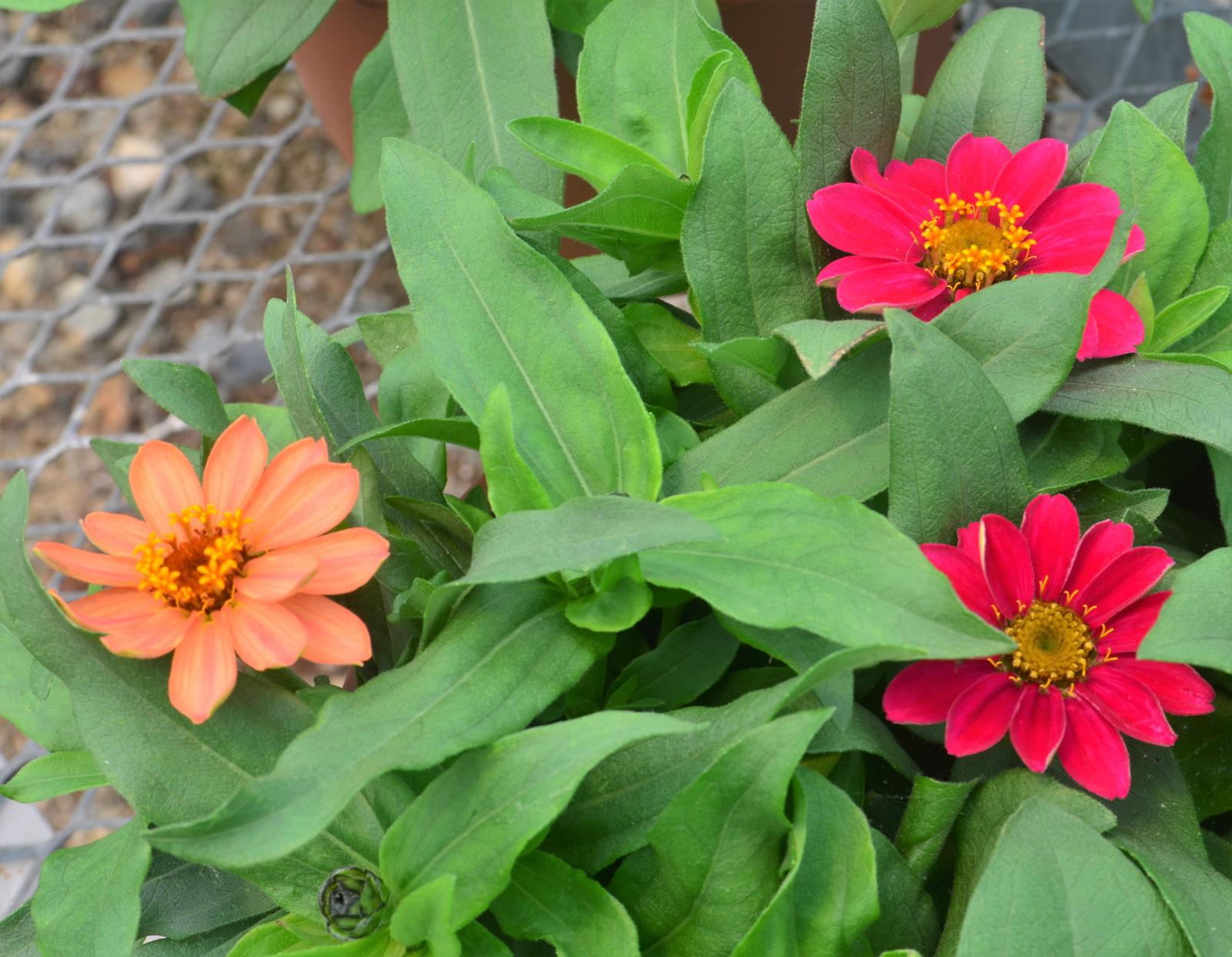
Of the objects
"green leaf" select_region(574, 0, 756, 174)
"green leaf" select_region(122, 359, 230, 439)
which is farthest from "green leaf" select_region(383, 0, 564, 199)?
"green leaf" select_region(122, 359, 230, 439)

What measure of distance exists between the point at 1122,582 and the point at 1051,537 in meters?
0.03

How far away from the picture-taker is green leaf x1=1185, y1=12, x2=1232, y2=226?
57 cm

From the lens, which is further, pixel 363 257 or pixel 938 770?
pixel 363 257

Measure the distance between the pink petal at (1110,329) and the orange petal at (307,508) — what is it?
259mm

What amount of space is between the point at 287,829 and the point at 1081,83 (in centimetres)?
106

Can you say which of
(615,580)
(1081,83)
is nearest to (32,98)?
(1081,83)

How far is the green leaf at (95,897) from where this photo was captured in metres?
0.44

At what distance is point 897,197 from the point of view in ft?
1.64

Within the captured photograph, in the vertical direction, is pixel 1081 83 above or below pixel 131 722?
below

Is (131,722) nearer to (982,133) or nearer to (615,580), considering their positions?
(615,580)

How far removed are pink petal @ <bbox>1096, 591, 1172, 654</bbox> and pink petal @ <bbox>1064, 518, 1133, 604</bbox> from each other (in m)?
0.02

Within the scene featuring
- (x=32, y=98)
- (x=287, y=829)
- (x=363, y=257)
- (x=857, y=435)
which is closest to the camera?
(x=287, y=829)

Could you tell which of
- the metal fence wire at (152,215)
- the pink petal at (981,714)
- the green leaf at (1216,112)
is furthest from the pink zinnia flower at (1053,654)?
the metal fence wire at (152,215)

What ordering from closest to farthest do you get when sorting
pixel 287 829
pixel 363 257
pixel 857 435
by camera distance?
pixel 287 829 → pixel 857 435 → pixel 363 257
